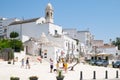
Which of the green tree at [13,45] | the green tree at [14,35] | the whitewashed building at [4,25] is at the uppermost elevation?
the whitewashed building at [4,25]

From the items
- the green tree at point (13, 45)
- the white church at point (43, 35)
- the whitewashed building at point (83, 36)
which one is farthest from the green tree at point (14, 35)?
the whitewashed building at point (83, 36)

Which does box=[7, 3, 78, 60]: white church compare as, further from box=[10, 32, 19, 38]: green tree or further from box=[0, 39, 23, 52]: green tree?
box=[0, 39, 23, 52]: green tree

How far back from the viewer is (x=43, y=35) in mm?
80000

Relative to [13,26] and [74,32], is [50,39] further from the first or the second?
[74,32]

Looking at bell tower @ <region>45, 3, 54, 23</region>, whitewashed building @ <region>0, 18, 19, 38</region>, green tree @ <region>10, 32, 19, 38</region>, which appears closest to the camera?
bell tower @ <region>45, 3, 54, 23</region>

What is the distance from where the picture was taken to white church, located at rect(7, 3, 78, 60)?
253ft

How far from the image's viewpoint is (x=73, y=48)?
3627 inches

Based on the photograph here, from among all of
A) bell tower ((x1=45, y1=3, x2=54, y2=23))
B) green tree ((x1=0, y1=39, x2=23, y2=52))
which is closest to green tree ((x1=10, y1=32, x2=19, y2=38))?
bell tower ((x1=45, y1=3, x2=54, y2=23))

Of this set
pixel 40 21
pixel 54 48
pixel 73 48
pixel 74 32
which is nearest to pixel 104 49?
pixel 74 32

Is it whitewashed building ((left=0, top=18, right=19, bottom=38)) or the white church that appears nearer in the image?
the white church

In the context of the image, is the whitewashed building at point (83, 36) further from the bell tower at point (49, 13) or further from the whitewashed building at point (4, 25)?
the whitewashed building at point (4, 25)

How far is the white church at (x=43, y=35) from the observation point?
253 feet

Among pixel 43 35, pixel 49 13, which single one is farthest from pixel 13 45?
pixel 49 13

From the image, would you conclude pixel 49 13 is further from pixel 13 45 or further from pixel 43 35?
pixel 13 45
